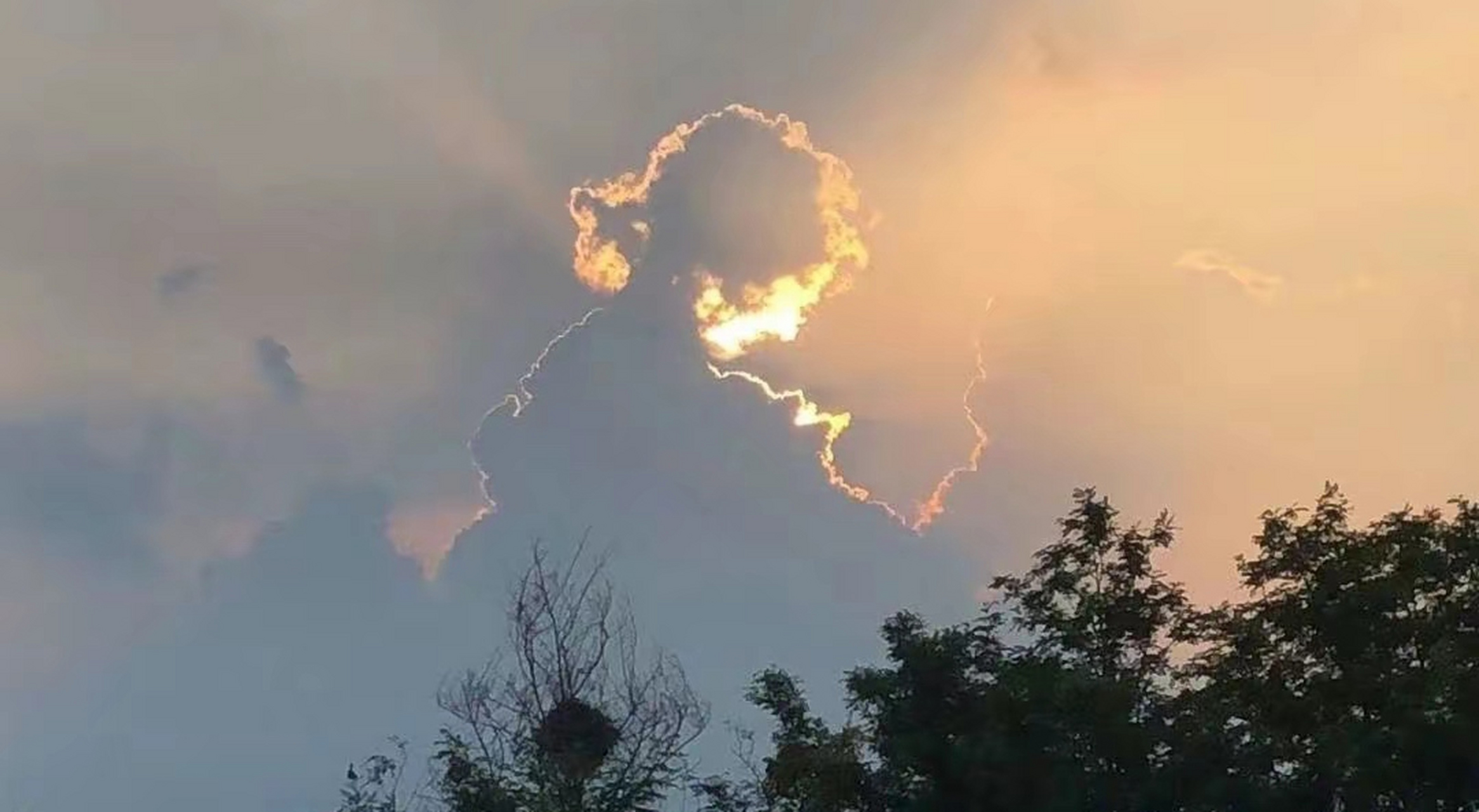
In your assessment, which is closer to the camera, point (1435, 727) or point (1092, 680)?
point (1435, 727)

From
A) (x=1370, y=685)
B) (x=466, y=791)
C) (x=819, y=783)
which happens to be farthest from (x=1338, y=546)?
(x=466, y=791)

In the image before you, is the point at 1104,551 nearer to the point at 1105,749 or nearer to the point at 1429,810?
the point at 1105,749

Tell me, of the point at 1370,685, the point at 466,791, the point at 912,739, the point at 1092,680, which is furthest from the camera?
the point at 466,791

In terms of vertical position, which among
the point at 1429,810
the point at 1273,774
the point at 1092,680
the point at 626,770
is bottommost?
the point at 1429,810

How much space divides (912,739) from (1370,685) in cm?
794

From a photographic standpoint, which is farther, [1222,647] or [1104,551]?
[1104,551]

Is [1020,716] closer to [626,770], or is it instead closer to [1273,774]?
[1273,774]

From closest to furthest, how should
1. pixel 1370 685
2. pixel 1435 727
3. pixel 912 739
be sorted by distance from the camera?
pixel 1435 727
pixel 1370 685
pixel 912 739

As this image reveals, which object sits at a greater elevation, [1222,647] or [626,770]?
[626,770]

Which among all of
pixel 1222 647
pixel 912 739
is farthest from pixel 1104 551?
pixel 912 739

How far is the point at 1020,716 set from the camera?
25.8m

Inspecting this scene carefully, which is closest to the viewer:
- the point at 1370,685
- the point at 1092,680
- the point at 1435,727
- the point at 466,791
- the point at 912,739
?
the point at 1435,727

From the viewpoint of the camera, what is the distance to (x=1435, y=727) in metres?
22.2

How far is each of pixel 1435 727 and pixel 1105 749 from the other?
5235 mm
